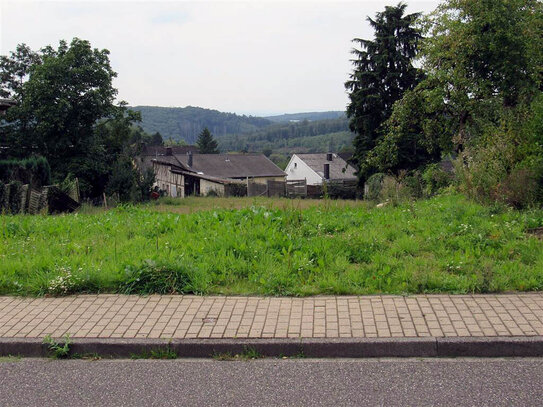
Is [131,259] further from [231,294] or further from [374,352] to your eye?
[374,352]

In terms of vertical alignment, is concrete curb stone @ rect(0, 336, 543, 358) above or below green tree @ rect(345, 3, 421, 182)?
below

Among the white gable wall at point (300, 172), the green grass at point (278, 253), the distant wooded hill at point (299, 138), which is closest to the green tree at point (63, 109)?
the green grass at point (278, 253)

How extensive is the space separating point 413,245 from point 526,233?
1616 millimetres

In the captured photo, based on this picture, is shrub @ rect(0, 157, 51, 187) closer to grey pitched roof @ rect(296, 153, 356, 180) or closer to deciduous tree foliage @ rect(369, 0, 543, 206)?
deciduous tree foliage @ rect(369, 0, 543, 206)

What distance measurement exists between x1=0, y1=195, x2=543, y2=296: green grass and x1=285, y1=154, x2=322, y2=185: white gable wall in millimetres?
65707

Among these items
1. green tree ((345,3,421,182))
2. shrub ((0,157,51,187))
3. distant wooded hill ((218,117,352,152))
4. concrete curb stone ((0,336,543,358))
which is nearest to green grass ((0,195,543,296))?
concrete curb stone ((0,336,543,358))

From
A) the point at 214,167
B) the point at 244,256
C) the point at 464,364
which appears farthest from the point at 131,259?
the point at 214,167

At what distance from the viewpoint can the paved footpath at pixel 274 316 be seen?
460 cm

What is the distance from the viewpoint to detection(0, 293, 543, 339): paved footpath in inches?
181

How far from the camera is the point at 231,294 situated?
5609 mm

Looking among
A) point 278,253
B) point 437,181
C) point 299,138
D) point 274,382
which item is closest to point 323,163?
point 437,181

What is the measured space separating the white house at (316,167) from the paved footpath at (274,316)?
221 feet

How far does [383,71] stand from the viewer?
36781 millimetres

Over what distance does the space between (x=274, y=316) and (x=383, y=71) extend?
34139 mm
